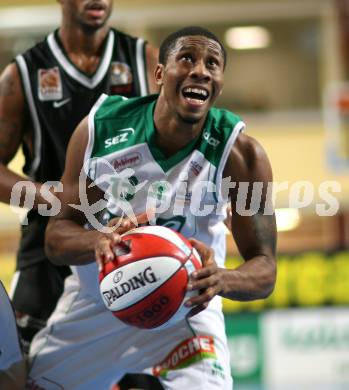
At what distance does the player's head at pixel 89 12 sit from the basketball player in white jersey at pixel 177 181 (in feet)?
2.19

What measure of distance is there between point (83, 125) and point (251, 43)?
9624 mm

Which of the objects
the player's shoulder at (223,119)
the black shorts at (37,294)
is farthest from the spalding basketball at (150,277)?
the black shorts at (37,294)

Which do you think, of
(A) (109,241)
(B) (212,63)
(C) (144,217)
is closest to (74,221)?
(C) (144,217)

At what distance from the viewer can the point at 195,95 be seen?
3.85m

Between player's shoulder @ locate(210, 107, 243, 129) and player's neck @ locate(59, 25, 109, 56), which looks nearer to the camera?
player's shoulder @ locate(210, 107, 243, 129)

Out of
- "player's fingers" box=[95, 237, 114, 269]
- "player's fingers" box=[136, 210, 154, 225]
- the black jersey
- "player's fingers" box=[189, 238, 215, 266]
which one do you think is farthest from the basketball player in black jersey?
"player's fingers" box=[189, 238, 215, 266]

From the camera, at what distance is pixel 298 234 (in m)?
10.8

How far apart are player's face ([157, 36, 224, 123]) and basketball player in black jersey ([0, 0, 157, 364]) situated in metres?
0.93

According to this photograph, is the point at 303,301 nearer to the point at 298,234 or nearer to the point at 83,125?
the point at 298,234

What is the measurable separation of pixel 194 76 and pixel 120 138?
49 centimetres

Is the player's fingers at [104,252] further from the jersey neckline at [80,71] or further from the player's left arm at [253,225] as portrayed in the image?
the jersey neckline at [80,71]

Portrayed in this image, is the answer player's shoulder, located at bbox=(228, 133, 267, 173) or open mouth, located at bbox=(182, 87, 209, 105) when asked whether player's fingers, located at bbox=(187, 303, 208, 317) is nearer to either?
player's shoulder, located at bbox=(228, 133, 267, 173)

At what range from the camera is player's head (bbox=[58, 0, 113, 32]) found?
468 centimetres

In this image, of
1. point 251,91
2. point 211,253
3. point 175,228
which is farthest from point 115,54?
point 251,91
